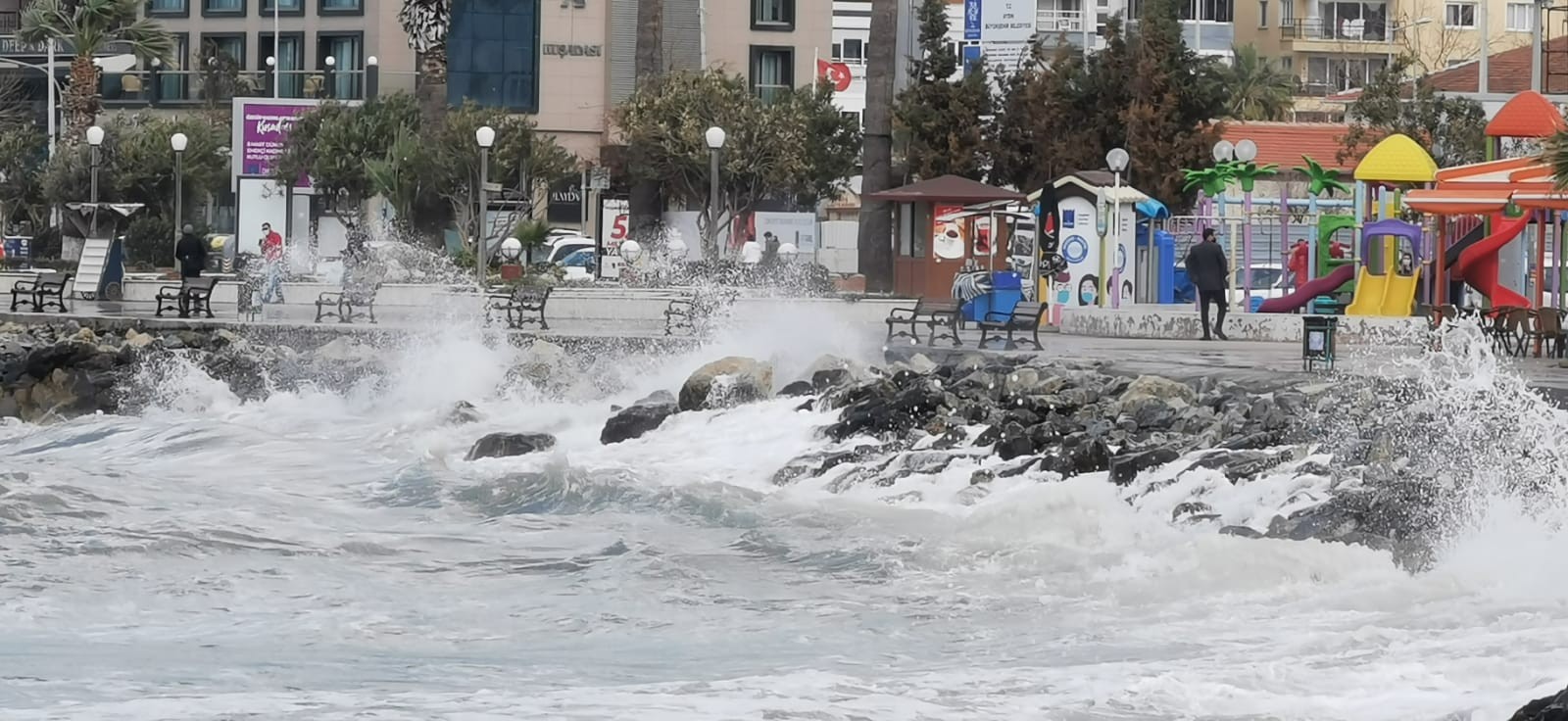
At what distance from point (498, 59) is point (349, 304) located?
1220 inches

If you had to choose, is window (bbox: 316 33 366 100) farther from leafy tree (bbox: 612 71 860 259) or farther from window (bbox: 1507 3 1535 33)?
window (bbox: 1507 3 1535 33)

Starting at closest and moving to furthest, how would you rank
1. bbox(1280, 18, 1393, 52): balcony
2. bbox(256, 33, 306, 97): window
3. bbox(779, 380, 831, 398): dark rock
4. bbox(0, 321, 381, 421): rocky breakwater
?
bbox(779, 380, 831, 398): dark rock, bbox(0, 321, 381, 421): rocky breakwater, bbox(256, 33, 306, 97): window, bbox(1280, 18, 1393, 52): balcony

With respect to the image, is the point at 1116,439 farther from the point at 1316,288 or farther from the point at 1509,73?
the point at 1509,73

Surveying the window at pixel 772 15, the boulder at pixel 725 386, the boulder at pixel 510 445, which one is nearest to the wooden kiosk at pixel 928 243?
the boulder at pixel 725 386

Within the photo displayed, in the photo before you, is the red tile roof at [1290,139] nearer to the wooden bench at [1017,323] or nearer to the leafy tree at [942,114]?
the leafy tree at [942,114]

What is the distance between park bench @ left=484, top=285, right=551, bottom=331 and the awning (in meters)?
11.1

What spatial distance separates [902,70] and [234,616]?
2213 inches

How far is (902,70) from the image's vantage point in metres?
68.3

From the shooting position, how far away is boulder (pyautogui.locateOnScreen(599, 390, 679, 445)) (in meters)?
23.5

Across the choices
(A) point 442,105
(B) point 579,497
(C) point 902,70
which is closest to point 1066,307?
(B) point 579,497

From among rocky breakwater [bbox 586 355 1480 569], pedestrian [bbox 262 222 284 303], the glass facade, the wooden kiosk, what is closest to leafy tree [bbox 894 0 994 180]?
the wooden kiosk

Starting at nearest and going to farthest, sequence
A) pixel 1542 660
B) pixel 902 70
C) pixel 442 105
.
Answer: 1. pixel 1542 660
2. pixel 442 105
3. pixel 902 70

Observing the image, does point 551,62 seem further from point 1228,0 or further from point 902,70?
point 1228,0

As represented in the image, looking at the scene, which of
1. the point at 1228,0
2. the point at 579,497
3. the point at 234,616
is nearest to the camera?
the point at 234,616
